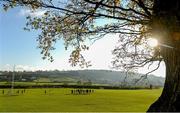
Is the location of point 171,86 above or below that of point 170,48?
below

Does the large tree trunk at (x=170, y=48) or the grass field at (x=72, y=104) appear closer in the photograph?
the large tree trunk at (x=170, y=48)

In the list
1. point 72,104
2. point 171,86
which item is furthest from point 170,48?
point 72,104

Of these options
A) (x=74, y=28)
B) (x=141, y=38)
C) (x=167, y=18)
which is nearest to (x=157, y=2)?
(x=167, y=18)

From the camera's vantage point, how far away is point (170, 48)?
11.1 meters

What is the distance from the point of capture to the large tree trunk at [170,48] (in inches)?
421

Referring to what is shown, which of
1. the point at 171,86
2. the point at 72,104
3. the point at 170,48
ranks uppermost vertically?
the point at 170,48

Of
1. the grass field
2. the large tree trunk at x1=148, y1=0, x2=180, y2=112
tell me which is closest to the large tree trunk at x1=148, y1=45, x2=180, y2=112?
the large tree trunk at x1=148, y1=0, x2=180, y2=112

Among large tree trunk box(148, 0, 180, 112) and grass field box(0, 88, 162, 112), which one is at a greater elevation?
large tree trunk box(148, 0, 180, 112)

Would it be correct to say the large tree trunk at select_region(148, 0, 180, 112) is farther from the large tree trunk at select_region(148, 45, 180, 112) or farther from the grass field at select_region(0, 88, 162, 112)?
the grass field at select_region(0, 88, 162, 112)

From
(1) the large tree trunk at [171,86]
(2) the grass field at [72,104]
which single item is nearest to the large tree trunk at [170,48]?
(1) the large tree trunk at [171,86]

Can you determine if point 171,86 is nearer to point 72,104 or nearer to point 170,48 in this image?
point 170,48

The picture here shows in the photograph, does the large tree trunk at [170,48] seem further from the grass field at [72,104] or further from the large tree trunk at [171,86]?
the grass field at [72,104]

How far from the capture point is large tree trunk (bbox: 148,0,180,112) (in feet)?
35.1

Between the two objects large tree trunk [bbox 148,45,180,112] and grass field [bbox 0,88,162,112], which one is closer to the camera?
large tree trunk [bbox 148,45,180,112]
